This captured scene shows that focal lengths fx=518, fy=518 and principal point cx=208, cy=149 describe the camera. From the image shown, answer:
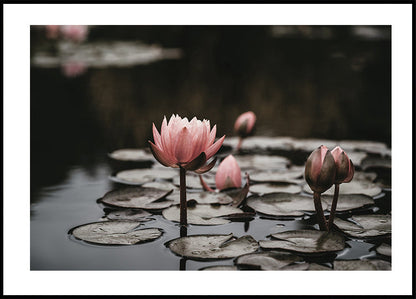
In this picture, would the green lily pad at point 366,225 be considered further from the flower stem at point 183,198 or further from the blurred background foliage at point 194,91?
the blurred background foliage at point 194,91

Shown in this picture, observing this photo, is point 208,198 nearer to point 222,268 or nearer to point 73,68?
point 222,268

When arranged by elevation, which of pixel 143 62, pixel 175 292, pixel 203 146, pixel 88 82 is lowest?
pixel 175 292

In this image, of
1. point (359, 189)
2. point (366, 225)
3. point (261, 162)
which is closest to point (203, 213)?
point (366, 225)

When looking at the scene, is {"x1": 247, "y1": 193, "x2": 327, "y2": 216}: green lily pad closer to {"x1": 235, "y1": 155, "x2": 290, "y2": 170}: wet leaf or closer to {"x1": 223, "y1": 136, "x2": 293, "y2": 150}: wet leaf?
{"x1": 235, "y1": 155, "x2": 290, "y2": 170}: wet leaf

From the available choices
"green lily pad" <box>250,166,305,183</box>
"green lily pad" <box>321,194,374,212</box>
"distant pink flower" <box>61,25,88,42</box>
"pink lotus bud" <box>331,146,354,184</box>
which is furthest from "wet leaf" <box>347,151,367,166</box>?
"distant pink flower" <box>61,25,88,42</box>

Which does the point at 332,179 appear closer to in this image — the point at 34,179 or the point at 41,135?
the point at 34,179

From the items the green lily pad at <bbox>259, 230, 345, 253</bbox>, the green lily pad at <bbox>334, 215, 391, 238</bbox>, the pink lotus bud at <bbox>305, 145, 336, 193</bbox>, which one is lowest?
the green lily pad at <bbox>259, 230, 345, 253</bbox>

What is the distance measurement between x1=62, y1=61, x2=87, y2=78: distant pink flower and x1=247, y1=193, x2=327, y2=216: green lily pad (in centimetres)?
346

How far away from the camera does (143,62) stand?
5980 millimetres

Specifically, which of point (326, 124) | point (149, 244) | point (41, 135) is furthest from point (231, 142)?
point (149, 244)

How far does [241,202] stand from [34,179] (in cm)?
81

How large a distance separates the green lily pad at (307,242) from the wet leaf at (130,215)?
37cm

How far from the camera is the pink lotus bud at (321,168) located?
122 centimetres

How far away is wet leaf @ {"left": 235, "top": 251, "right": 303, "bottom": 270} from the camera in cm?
112
